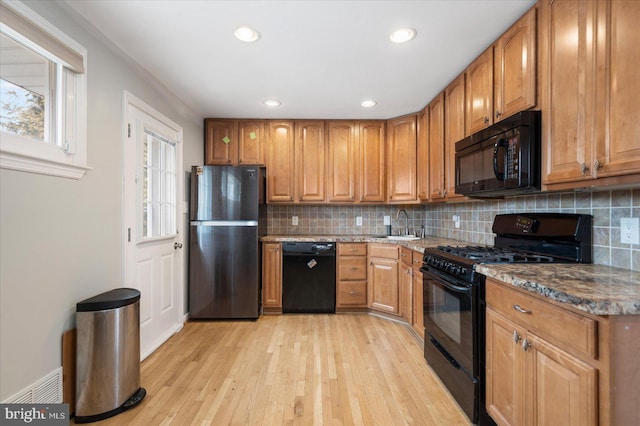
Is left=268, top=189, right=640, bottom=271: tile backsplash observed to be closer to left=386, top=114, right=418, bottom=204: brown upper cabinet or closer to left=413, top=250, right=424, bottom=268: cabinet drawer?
left=386, top=114, right=418, bottom=204: brown upper cabinet

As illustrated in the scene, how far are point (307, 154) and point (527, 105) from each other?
2.43 metres

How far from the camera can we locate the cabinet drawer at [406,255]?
2.84 metres

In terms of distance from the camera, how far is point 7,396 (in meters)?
1.35

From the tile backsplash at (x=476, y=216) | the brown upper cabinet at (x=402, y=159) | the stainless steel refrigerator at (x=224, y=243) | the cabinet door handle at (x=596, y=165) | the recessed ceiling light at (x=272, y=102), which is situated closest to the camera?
the cabinet door handle at (x=596, y=165)

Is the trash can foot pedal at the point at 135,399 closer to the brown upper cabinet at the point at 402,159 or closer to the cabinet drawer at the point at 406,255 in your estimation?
the cabinet drawer at the point at 406,255

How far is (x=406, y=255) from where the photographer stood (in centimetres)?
294

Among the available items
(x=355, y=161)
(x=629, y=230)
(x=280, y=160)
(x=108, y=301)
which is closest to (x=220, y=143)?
(x=280, y=160)

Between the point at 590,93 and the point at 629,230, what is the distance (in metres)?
0.71

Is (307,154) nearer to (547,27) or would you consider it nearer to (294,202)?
(294,202)

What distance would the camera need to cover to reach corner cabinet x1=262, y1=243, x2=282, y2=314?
3393mm

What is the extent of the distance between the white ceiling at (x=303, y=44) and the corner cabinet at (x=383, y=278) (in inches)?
65.1

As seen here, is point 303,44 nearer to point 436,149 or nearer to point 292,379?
point 436,149

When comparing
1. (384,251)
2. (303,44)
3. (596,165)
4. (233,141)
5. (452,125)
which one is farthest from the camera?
(233,141)

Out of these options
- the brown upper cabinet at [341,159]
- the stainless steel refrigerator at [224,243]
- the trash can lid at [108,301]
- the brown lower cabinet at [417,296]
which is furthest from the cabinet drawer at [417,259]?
the trash can lid at [108,301]
